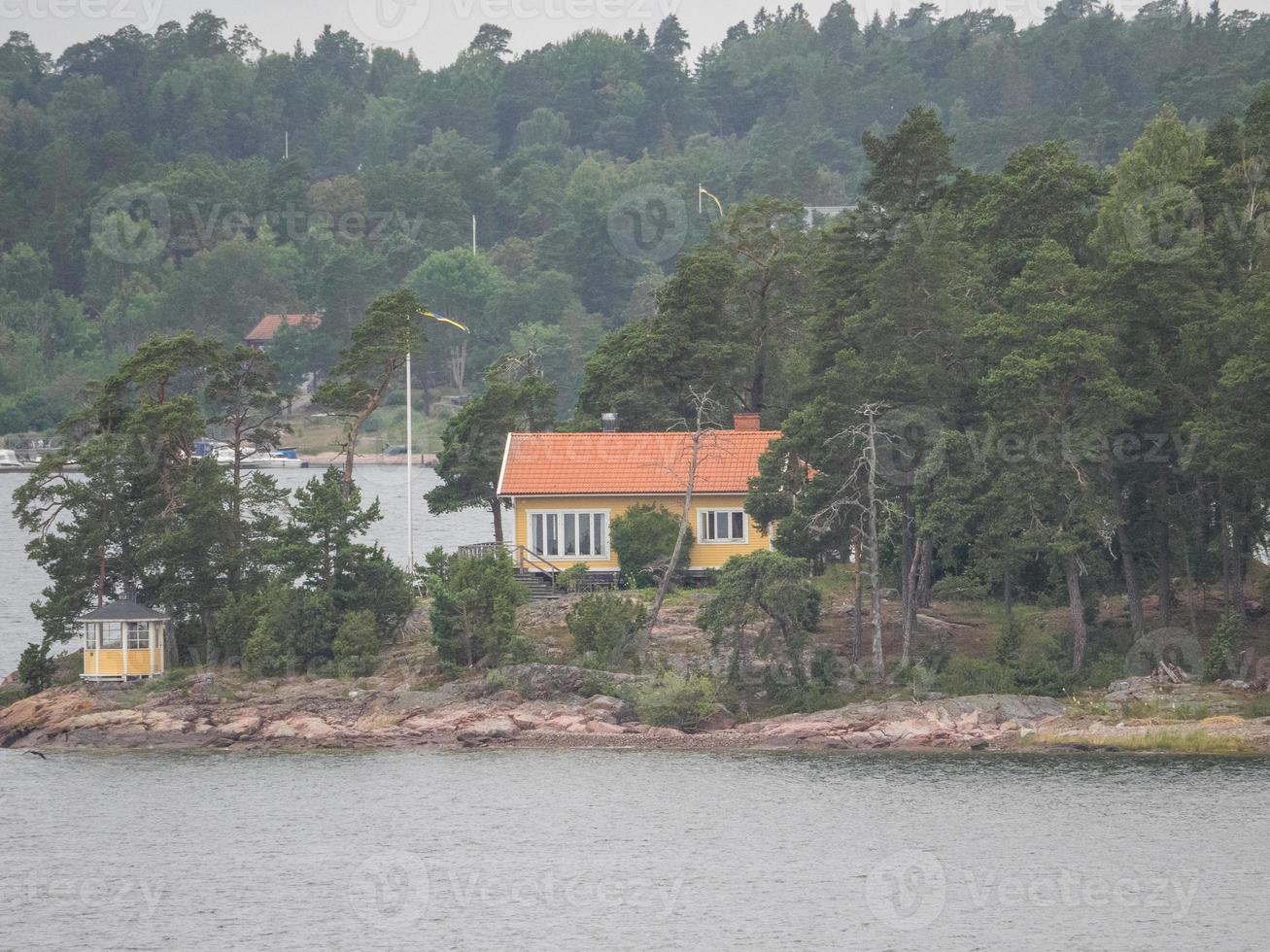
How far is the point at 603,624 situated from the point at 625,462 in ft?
28.8

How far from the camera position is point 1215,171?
57.3 m

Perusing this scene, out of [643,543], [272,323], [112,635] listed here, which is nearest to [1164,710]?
[643,543]

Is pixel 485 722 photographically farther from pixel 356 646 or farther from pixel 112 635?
pixel 112 635

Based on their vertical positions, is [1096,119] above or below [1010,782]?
above

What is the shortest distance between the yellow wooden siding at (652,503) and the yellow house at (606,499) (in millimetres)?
29

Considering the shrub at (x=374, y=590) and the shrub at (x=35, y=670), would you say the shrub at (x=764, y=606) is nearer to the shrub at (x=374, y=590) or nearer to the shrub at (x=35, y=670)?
the shrub at (x=374, y=590)

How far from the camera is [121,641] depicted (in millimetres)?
57719

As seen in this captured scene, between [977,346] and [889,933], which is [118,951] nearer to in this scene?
[889,933]

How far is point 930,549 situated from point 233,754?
20061 mm

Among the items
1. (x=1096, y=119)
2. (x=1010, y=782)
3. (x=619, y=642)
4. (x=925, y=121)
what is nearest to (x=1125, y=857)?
(x=1010, y=782)

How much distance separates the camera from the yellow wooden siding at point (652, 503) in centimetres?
6244

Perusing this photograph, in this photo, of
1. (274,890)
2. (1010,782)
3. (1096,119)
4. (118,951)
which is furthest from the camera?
(1096,119)

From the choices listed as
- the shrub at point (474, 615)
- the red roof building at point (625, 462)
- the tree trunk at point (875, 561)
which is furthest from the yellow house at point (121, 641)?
the tree trunk at point (875, 561)

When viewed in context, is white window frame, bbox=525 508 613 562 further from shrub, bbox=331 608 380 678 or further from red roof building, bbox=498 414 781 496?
shrub, bbox=331 608 380 678
